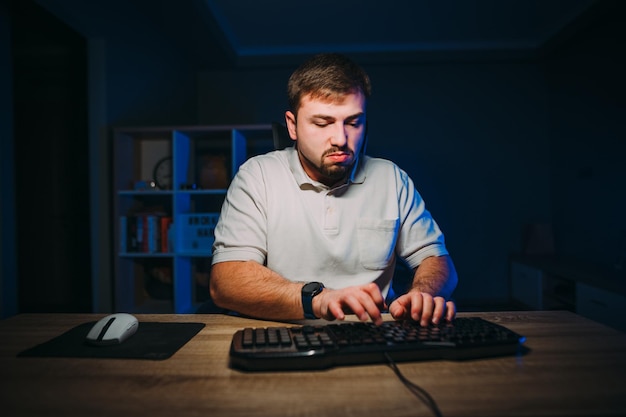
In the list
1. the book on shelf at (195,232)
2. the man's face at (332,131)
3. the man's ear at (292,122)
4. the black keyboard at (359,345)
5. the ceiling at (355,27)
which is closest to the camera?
the black keyboard at (359,345)

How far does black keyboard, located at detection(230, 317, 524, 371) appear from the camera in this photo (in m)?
0.71

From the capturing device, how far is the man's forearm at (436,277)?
133 cm

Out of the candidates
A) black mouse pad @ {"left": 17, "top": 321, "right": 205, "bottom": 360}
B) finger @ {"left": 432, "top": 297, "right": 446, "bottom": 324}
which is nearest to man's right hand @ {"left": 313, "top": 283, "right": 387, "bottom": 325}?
finger @ {"left": 432, "top": 297, "right": 446, "bottom": 324}

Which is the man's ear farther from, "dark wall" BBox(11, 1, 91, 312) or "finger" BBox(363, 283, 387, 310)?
"dark wall" BBox(11, 1, 91, 312)

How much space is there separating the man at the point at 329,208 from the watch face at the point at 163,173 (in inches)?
72.3

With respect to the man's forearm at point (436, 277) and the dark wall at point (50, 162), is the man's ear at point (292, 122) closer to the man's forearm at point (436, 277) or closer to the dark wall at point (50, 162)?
the man's forearm at point (436, 277)

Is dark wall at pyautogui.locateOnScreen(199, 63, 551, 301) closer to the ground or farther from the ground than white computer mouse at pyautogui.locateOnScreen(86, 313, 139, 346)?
farther from the ground

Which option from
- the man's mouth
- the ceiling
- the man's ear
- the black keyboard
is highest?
the ceiling

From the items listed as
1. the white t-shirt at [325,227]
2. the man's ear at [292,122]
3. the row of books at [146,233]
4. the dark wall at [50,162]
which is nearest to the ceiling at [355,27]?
the dark wall at [50,162]

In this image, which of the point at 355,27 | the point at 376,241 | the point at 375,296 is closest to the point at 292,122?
the point at 376,241

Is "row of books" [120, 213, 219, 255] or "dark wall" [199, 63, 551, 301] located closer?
"row of books" [120, 213, 219, 255]

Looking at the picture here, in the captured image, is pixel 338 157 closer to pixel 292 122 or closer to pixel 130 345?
pixel 292 122

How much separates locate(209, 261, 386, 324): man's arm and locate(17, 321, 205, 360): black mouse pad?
175 mm

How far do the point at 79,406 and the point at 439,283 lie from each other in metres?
1.05
